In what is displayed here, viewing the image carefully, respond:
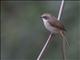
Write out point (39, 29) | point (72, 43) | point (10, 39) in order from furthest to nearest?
1. point (10, 39)
2. point (39, 29)
3. point (72, 43)

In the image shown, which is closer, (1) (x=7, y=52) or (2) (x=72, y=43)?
(2) (x=72, y=43)

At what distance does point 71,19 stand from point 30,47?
1.91 ft

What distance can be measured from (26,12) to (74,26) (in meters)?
0.70

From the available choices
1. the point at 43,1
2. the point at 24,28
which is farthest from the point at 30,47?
the point at 43,1

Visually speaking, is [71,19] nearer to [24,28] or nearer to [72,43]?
[72,43]

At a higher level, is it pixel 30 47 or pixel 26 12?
pixel 26 12

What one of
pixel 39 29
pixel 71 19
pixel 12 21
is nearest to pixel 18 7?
pixel 12 21

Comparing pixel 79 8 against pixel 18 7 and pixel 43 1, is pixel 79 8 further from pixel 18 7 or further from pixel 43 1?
pixel 18 7

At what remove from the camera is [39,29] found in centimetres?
371

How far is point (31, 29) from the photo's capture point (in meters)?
3.75

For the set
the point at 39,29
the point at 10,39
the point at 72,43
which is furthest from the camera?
the point at 10,39

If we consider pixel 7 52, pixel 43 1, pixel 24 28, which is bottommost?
pixel 7 52

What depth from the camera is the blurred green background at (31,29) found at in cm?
348

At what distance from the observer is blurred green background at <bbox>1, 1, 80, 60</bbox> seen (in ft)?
11.4
